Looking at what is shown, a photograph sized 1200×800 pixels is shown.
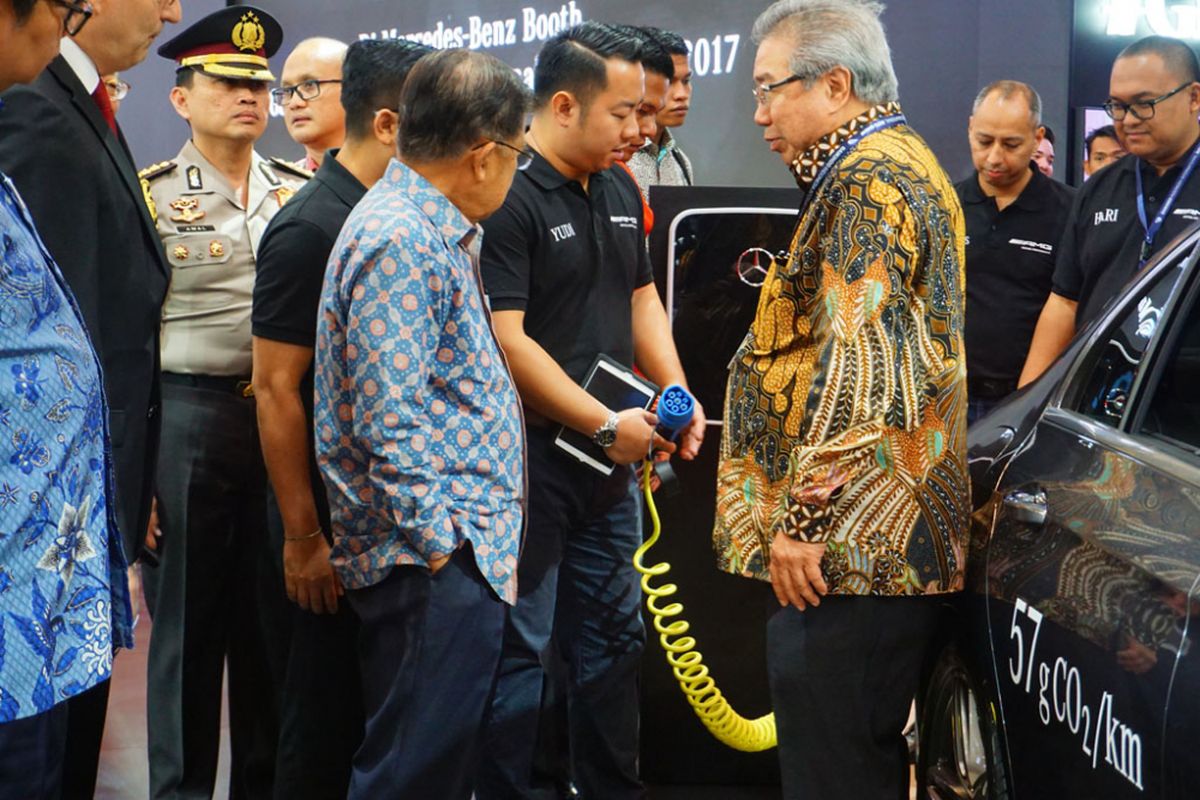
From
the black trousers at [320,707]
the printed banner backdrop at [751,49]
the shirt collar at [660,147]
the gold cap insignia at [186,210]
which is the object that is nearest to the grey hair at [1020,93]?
the printed banner backdrop at [751,49]

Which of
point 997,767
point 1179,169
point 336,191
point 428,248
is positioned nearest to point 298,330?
point 336,191

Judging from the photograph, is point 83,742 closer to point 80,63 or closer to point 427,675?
point 427,675

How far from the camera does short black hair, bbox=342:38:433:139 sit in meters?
2.66

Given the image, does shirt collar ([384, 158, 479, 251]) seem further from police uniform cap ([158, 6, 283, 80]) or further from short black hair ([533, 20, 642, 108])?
police uniform cap ([158, 6, 283, 80])

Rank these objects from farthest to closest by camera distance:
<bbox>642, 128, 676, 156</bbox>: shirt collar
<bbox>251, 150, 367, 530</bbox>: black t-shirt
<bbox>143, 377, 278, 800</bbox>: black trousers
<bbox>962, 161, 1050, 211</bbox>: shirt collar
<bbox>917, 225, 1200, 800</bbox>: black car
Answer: <bbox>962, 161, 1050, 211</bbox>: shirt collar, <bbox>642, 128, 676, 156</bbox>: shirt collar, <bbox>143, 377, 278, 800</bbox>: black trousers, <bbox>251, 150, 367, 530</bbox>: black t-shirt, <bbox>917, 225, 1200, 800</bbox>: black car

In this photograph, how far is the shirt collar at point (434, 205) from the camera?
226cm

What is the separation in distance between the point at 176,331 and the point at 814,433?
1724mm

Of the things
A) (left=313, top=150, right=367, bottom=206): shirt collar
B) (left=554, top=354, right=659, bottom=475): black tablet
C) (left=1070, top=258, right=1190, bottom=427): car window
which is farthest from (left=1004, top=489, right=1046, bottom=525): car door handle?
(left=313, top=150, right=367, bottom=206): shirt collar

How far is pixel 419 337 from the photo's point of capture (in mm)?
2141

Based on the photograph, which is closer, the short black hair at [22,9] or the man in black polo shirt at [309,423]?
the short black hair at [22,9]

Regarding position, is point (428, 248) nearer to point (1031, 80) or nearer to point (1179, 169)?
point (1179, 169)

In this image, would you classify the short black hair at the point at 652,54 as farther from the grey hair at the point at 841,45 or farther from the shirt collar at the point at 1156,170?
the shirt collar at the point at 1156,170

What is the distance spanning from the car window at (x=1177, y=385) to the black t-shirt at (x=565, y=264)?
48.5 inches

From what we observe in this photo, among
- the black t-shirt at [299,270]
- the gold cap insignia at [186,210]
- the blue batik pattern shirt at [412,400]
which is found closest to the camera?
the blue batik pattern shirt at [412,400]
